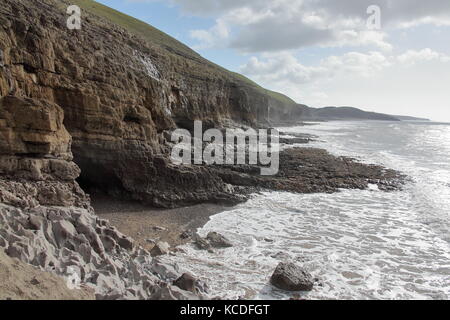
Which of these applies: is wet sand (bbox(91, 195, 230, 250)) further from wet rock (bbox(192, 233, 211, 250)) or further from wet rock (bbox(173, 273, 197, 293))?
wet rock (bbox(173, 273, 197, 293))

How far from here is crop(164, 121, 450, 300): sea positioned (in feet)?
31.1

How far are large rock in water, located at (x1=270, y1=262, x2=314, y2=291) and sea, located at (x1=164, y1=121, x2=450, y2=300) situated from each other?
0.63ft

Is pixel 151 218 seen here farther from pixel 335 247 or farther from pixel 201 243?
pixel 335 247

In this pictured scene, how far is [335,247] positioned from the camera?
12500mm

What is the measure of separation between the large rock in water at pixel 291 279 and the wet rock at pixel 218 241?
289cm

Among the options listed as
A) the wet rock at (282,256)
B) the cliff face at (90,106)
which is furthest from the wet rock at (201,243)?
the cliff face at (90,106)

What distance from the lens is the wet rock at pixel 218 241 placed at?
12000 millimetres

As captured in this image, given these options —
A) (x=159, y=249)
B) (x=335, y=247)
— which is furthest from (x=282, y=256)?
(x=159, y=249)

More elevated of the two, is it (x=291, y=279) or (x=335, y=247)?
(x=291, y=279)

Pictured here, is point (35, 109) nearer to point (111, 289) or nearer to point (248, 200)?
point (111, 289)

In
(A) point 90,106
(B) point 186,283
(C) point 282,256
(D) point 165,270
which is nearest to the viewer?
(B) point 186,283

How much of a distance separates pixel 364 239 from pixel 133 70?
42.9 feet

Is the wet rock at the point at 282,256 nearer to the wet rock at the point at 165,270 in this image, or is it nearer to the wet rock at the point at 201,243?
the wet rock at the point at 201,243

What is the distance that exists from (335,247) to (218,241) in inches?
166
